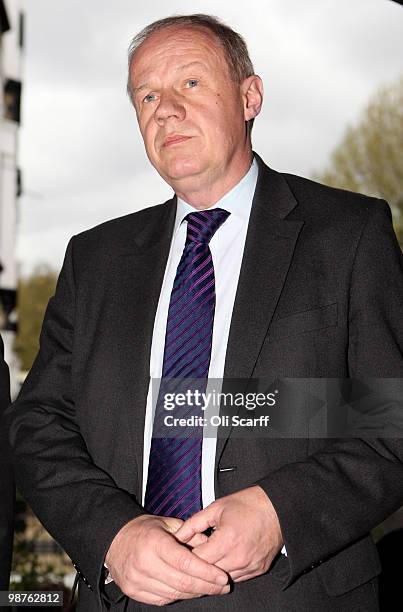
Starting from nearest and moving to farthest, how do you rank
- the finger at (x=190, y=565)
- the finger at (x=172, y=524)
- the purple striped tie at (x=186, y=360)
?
the finger at (x=190, y=565) → the finger at (x=172, y=524) → the purple striped tie at (x=186, y=360)

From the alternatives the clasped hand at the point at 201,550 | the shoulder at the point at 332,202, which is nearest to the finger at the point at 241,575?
the clasped hand at the point at 201,550

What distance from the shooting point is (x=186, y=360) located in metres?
1.80

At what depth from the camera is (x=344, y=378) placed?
176 cm

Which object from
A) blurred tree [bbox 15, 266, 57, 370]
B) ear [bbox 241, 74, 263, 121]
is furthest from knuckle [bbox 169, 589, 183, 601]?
blurred tree [bbox 15, 266, 57, 370]

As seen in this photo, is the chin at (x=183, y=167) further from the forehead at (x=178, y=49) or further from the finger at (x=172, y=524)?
the finger at (x=172, y=524)

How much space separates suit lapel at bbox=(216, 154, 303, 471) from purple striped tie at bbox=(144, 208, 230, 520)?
0.19 feet

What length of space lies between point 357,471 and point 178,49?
973 mm

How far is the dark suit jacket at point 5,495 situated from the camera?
1977 millimetres

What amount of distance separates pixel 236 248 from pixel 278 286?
6.6 inches

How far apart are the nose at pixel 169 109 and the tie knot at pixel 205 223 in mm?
211

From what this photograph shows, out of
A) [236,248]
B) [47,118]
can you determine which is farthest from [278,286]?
[47,118]

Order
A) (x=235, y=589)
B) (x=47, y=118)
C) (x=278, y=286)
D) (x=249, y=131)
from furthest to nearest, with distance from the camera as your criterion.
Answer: (x=47, y=118)
(x=249, y=131)
(x=278, y=286)
(x=235, y=589)

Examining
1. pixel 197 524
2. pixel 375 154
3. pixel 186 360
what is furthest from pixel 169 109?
pixel 375 154

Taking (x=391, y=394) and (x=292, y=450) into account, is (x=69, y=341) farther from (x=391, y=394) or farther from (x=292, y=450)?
(x=391, y=394)
